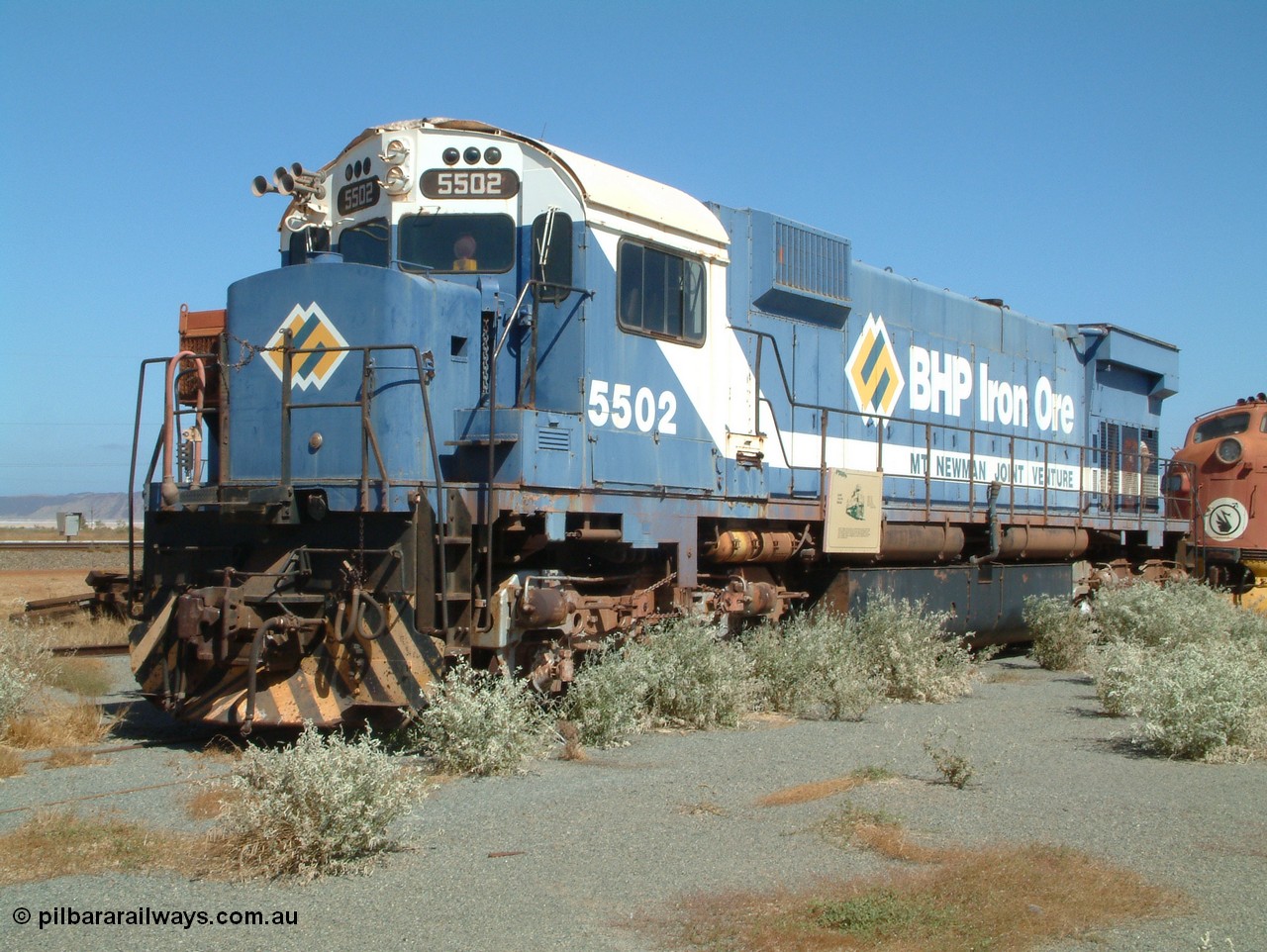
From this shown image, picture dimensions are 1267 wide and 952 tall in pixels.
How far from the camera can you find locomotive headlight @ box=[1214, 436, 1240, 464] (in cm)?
1777

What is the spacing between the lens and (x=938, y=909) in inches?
181

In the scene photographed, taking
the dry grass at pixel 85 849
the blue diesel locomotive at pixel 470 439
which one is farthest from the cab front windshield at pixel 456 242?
the dry grass at pixel 85 849

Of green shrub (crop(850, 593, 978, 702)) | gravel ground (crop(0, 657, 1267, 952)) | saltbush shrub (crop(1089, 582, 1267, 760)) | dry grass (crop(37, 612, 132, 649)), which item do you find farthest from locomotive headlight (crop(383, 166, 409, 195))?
dry grass (crop(37, 612, 132, 649))

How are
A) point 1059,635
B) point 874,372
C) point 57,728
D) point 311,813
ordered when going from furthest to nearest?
point 1059,635 → point 874,372 → point 57,728 → point 311,813

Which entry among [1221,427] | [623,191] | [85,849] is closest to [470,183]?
[623,191]

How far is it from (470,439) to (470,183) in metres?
1.88

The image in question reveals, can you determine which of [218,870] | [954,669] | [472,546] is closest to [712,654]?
[472,546]

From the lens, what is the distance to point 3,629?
36.1 ft

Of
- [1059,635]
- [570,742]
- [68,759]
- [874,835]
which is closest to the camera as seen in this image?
[874,835]

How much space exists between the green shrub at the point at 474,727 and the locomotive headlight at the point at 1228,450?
14.0m

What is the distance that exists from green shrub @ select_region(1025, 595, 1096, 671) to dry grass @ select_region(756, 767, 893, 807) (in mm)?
7157

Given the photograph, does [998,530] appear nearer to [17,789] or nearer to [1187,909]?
[1187,909]

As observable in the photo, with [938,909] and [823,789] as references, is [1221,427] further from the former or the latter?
[938,909]

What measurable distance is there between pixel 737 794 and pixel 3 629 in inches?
302
